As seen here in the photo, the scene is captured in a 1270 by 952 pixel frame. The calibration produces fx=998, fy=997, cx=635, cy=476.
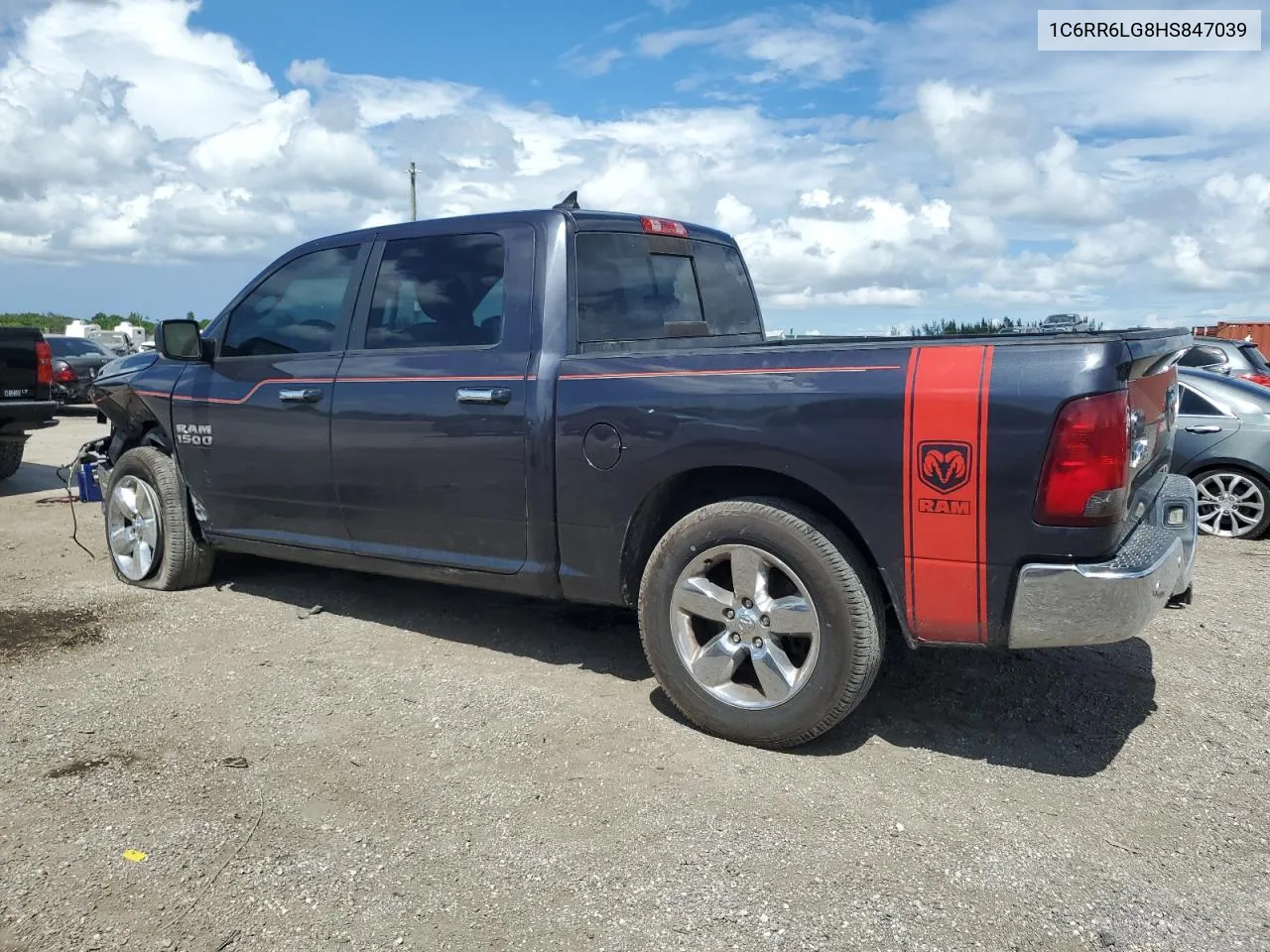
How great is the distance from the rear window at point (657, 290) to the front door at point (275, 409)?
48.0 inches

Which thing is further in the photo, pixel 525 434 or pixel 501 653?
pixel 501 653

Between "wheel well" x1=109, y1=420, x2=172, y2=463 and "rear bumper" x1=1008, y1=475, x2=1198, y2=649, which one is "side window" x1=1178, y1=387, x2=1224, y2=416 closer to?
"rear bumper" x1=1008, y1=475, x2=1198, y2=649

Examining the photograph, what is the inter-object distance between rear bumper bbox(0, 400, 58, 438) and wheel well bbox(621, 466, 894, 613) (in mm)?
7508

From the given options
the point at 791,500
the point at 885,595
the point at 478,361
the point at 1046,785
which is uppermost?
the point at 478,361

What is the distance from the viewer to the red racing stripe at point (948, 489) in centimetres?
296

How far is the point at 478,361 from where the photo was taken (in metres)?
4.07

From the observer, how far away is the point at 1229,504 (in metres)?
7.42

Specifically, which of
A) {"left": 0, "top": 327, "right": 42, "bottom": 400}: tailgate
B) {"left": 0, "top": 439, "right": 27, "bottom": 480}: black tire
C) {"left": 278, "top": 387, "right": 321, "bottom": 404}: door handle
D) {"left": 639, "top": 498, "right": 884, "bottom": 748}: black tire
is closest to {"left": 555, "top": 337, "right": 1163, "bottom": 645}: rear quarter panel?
{"left": 639, "top": 498, "right": 884, "bottom": 748}: black tire

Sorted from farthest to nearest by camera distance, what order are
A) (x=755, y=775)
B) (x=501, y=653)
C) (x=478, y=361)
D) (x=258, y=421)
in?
(x=258, y=421) < (x=501, y=653) < (x=478, y=361) < (x=755, y=775)

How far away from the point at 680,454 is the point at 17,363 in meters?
8.05

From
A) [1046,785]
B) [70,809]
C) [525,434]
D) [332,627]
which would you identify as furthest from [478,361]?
[1046,785]

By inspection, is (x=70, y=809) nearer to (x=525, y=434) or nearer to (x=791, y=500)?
(x=525, y=434)

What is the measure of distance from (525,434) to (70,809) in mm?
1952

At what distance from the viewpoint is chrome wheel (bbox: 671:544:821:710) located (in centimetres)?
336
